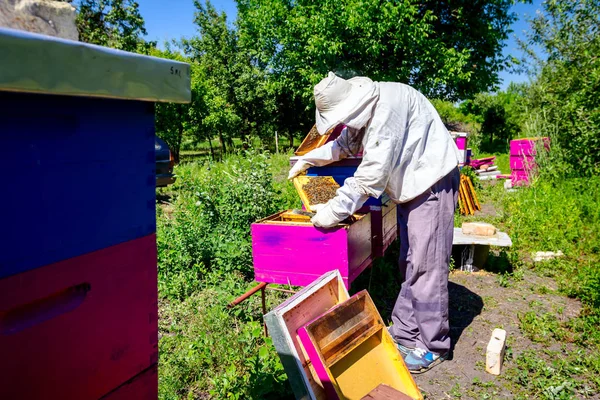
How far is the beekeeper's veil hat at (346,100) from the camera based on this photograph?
232cm

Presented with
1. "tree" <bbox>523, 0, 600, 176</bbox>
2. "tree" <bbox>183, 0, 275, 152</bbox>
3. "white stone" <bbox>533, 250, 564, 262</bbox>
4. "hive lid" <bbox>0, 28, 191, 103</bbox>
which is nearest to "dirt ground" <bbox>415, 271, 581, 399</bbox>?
"white stone" <bbox>533, 250, 564, 262</bbox>

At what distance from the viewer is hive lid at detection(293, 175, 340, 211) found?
2855mm

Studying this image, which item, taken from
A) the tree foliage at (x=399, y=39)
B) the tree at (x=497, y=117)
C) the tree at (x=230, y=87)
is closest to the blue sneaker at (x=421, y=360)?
the tree foliage at (x=399, y=39)

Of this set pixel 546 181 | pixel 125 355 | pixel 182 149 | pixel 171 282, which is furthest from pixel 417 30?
pixel 182 149

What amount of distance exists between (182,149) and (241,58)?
8.74m

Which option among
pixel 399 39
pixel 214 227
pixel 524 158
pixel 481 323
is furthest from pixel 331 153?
pixel 399 39

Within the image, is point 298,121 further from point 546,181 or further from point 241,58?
point 546,181

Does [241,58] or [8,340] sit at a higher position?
[241,58]

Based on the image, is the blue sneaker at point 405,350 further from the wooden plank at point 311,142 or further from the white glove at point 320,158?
the wooden plank at point 311,142

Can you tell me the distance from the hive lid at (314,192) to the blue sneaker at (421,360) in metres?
1.14

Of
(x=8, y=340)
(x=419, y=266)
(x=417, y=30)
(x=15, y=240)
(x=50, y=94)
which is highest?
(x=417, y=30)

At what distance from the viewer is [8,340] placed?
69 centimetres

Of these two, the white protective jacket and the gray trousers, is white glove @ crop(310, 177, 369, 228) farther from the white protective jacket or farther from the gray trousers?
the gray trousers

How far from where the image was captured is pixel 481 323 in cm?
329
